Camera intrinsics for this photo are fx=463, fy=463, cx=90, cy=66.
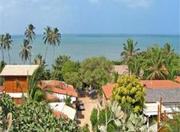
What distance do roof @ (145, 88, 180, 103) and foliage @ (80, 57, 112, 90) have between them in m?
12.7

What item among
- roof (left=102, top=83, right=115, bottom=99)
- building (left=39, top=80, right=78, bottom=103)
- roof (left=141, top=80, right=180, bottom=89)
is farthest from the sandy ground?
roof (left=141, top=80, right=180, bottom=89)

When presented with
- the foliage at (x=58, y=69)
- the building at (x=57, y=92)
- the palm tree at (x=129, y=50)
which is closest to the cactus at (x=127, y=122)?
the building at (x=57, y=92)

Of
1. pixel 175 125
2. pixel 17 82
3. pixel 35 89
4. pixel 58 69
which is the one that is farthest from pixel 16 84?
pixel 175 125

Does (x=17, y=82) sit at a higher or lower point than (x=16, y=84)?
higher

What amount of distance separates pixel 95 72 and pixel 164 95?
15.3 meters

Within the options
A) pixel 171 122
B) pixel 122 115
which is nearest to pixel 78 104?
pixel 171 122

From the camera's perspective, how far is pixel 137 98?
32125 millimetres

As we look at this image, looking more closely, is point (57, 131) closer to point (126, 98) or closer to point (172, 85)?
point (126, 98)

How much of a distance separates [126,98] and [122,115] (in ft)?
74.3

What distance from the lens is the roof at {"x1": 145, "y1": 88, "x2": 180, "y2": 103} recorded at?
1362 inches

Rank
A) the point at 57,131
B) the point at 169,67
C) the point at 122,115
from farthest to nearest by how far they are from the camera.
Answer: the point at 169,67, the point at 57,131, the point at 122,115

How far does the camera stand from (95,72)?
49.8 m

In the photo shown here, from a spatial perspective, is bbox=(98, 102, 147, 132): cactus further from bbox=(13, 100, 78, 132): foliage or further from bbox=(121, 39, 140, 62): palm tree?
bbox=(121, 39, 140, 62): palm tree

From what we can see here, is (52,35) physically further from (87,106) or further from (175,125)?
(175,125)
